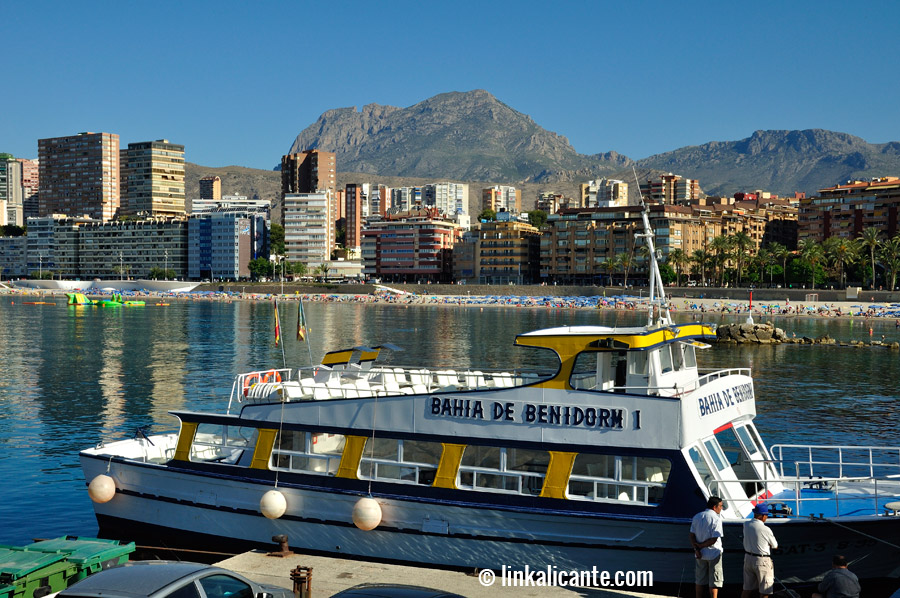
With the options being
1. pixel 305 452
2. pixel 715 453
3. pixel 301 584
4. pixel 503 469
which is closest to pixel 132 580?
pixel 301 584

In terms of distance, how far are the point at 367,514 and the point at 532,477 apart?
312 cm

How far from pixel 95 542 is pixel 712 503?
34.5ft

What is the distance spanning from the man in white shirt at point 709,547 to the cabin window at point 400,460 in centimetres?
510

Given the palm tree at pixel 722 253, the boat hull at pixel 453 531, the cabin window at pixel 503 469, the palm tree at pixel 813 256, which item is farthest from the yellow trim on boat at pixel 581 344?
the palm tree at pixel 722 253

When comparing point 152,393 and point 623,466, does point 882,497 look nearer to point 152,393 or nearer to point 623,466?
point 623,466

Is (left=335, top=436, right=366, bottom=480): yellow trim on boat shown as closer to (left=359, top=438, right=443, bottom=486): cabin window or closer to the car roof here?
(left=359, top=438, right=443, bottom=486): cabin window

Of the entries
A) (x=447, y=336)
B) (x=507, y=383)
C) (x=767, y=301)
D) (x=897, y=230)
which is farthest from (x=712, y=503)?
(x=897, y=230)

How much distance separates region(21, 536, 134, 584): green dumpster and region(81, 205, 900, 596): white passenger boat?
2.81 meters

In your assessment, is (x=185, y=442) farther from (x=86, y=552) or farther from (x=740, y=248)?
(x=740, y=248)

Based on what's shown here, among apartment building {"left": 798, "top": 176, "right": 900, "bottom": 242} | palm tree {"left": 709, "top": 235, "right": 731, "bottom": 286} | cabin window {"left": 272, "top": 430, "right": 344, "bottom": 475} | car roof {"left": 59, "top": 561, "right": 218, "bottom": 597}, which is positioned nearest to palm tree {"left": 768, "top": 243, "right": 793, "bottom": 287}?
palm tree {"left": 709, "top": 235, "right": 731, "bottom": 286}

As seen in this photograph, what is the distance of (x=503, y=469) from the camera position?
15.0 meters

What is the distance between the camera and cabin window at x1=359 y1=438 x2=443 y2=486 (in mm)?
15555

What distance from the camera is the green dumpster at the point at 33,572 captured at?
12266mm

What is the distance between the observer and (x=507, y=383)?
1806 centimetres
